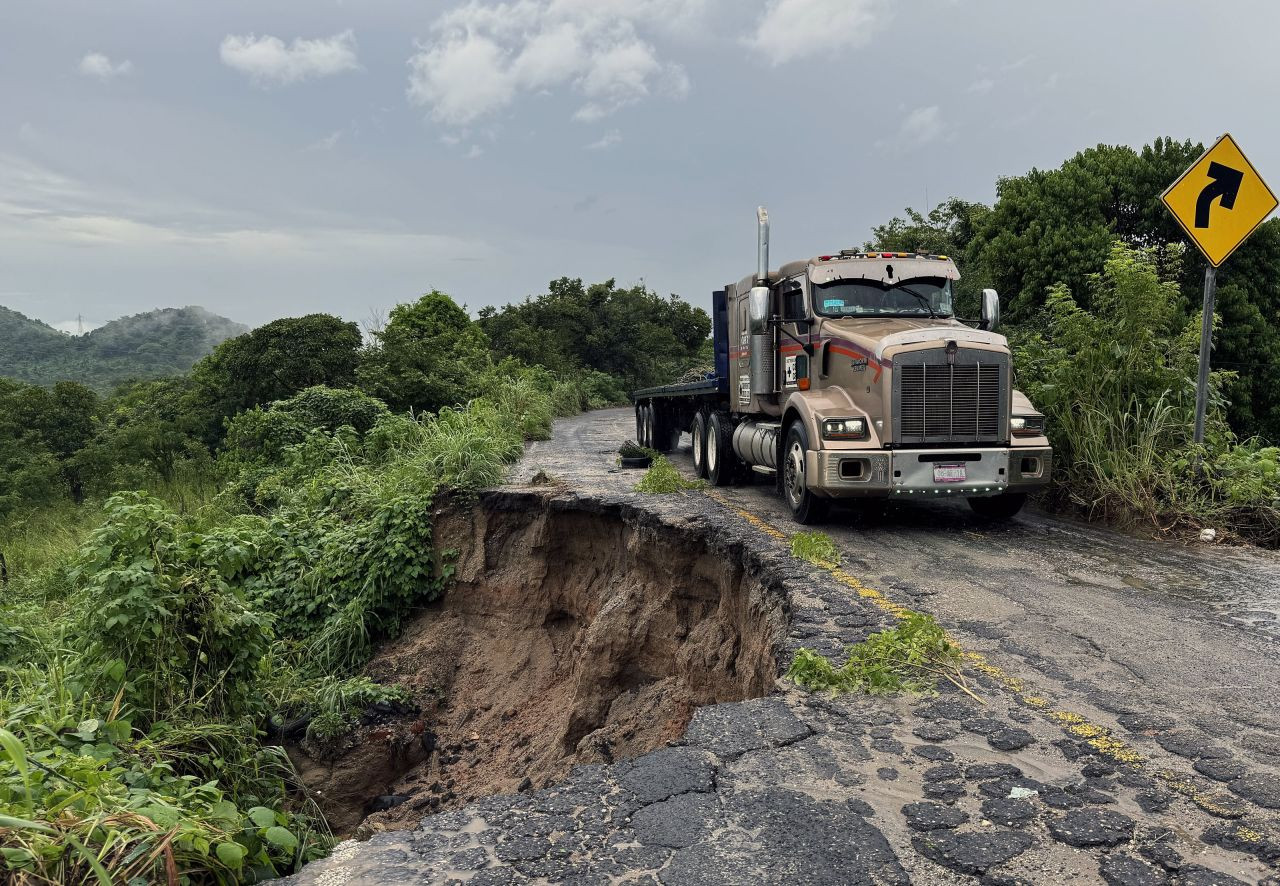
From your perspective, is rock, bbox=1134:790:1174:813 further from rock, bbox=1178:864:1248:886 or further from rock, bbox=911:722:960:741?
rock, bbox=911:722:960:741

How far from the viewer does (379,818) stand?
7.12 meters

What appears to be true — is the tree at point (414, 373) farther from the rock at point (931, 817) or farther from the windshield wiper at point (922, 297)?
the rock at point (931, 817)

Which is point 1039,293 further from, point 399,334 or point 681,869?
point 681,869

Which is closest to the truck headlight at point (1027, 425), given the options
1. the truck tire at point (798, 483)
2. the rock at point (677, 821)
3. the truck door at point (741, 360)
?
the truck tire at point (798, 483)

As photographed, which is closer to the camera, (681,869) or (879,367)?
(681,869)

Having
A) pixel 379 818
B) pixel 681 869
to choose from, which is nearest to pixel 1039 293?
pixel 379 818

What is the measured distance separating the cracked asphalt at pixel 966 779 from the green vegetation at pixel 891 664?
0.12 m

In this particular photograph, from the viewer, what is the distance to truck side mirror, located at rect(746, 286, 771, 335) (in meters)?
8.92

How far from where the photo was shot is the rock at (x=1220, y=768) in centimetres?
326

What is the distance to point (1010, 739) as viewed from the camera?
3.62m

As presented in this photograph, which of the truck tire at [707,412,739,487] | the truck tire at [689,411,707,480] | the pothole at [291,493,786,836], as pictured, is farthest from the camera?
the truck tire at [689,411,707,480]

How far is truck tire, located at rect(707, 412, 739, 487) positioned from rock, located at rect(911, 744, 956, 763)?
777 centimetres

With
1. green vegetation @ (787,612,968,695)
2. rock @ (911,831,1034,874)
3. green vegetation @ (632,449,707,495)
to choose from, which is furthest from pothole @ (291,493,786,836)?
rock @ (911,831,1034,874)

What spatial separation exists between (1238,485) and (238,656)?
846cm
